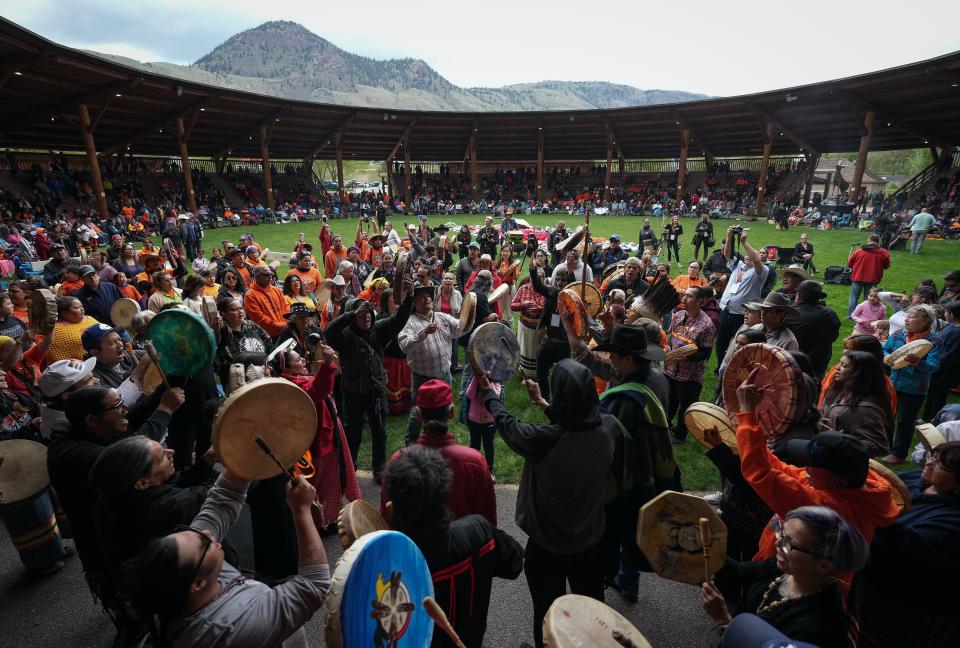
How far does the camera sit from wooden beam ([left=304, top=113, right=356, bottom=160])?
30414 millimetres

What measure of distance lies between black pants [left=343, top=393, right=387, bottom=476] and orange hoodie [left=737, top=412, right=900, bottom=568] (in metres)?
3.28

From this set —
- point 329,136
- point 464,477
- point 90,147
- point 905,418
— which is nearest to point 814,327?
point 905,418

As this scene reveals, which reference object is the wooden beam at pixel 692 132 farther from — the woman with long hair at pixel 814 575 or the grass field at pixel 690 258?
the woman with long hair at pixel 814 575

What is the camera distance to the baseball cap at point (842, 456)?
2023 mm

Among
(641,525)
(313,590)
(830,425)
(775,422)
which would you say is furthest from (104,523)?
(830,425)

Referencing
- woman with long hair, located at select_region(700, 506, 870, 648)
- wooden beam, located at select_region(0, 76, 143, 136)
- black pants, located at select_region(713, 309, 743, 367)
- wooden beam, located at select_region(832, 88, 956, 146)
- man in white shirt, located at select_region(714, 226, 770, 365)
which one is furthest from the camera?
wooden beam, located at select_region(832, 88, 956, 146)

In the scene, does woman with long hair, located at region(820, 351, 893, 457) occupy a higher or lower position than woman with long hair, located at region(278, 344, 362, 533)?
higher

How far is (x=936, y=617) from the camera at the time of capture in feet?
6.60

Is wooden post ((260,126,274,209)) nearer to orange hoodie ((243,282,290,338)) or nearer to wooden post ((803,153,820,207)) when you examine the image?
orange hoodie ((243,282,290,338))

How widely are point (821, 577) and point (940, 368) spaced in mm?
4683

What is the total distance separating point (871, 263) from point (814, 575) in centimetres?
996

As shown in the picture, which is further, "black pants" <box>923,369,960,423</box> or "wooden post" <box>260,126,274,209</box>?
"wooden post" <box>260,126,274,209</box>

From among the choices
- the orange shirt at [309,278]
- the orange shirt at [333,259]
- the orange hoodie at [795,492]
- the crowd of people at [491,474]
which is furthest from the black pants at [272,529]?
the orange shirt at [333,259]

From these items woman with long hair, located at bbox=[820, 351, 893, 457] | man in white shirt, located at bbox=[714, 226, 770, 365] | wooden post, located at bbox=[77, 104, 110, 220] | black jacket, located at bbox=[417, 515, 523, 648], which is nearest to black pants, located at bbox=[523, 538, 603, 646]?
black jacket, located at bbox=[417, 515, 523, 648]
